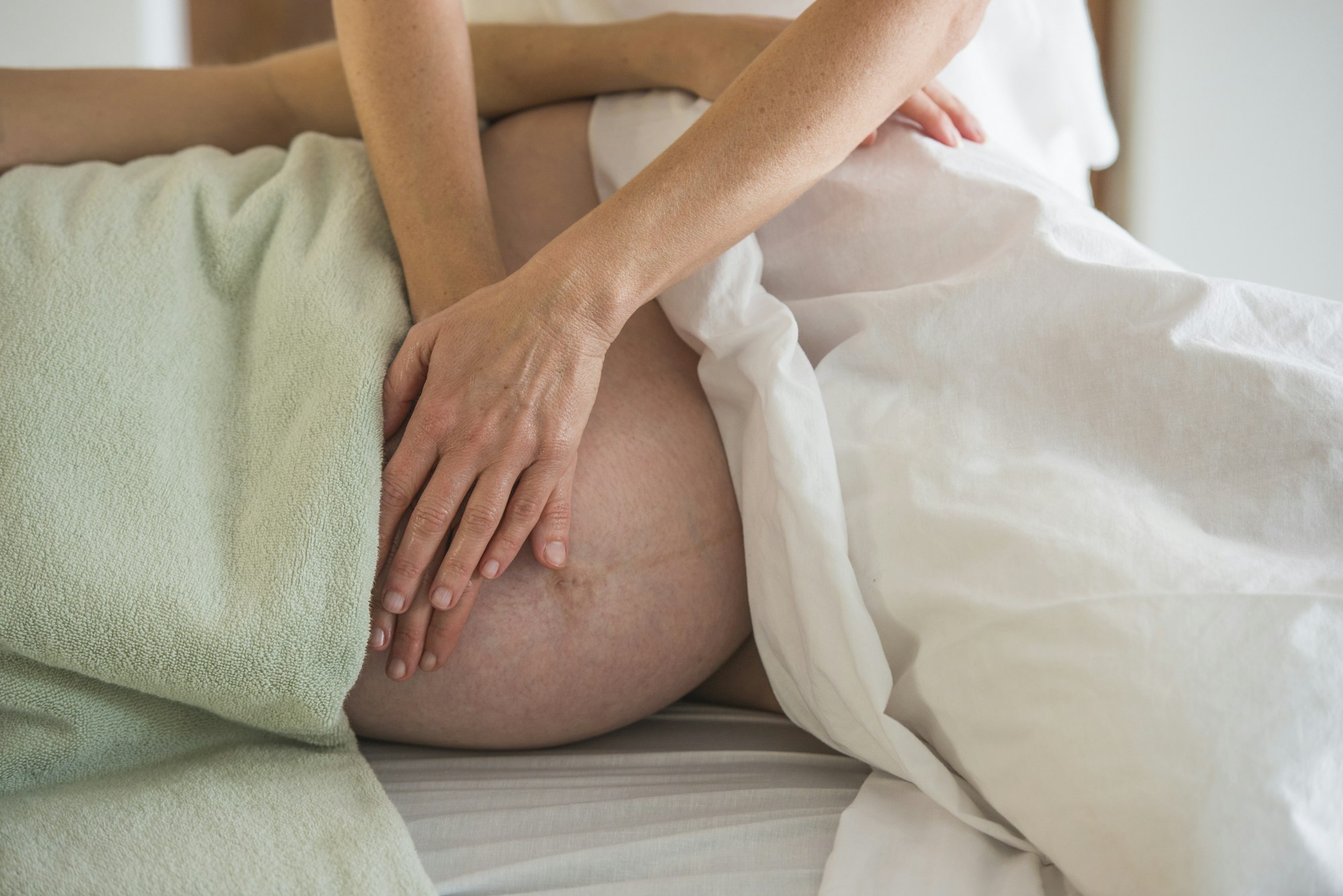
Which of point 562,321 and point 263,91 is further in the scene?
point 263,91

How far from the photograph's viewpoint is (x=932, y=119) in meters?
0.75

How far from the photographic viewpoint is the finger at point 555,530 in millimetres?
608

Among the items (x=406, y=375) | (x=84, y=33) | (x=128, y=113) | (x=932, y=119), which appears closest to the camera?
(x=406, y=375)

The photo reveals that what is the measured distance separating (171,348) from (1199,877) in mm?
623

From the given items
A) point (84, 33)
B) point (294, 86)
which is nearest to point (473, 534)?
point (294, 86)

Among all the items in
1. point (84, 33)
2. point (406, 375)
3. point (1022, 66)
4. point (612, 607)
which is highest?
point (1022, 66)

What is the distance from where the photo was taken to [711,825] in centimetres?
57

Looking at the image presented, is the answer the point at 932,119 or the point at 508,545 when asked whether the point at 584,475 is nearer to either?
the point at 508,545

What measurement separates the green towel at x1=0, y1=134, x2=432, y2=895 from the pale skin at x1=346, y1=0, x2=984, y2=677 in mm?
47

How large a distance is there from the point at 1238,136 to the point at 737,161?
1243mm

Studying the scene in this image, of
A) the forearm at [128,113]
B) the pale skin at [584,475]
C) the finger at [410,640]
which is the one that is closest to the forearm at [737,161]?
the pale skin at [584,475]

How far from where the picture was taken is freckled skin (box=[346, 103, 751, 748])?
62 cm

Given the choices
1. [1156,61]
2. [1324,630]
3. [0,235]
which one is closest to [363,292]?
[0,235]

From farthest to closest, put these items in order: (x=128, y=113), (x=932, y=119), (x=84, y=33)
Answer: (x=84, y=33) → (x=128, y=113) → (x=932, y=119)
